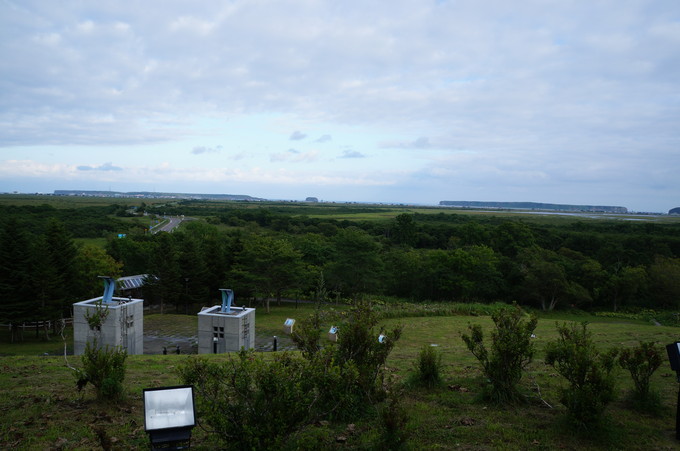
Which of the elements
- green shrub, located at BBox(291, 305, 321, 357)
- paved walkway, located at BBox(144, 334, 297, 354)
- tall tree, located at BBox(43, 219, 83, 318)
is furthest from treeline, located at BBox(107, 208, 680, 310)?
green shrub, located at BBox(291, 305, 321, 357)

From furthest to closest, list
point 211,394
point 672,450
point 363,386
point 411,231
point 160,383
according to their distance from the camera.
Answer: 1. point 411,231
2. point 160,383
3. point 363,386
4. point 672,450
5. point 211,394

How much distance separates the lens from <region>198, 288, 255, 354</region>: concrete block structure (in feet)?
44.8

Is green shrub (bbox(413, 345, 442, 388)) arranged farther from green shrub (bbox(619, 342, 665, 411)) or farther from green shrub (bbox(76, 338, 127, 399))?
green shrub (bbox(76, 338, 127, 399))

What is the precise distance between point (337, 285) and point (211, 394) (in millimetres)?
23024

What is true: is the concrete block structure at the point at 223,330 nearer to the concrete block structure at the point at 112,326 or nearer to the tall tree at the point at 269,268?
the concrete block structure at the point at 112,326

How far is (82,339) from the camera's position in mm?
14008

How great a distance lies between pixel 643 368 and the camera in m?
6.29

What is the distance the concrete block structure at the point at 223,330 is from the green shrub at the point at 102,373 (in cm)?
724

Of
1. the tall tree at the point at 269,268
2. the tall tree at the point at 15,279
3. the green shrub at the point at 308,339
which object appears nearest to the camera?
the green shrub at the point at 308,339

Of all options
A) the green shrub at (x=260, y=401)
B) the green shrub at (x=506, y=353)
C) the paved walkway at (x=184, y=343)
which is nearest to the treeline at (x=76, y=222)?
the paved walkway at (x=184, y=343)

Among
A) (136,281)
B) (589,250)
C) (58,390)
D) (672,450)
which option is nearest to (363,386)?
(672,450)

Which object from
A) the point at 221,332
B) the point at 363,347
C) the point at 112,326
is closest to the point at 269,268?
the point at 221,332

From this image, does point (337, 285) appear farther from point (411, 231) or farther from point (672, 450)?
point (411, 231)

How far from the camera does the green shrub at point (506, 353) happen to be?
6.16 meters
